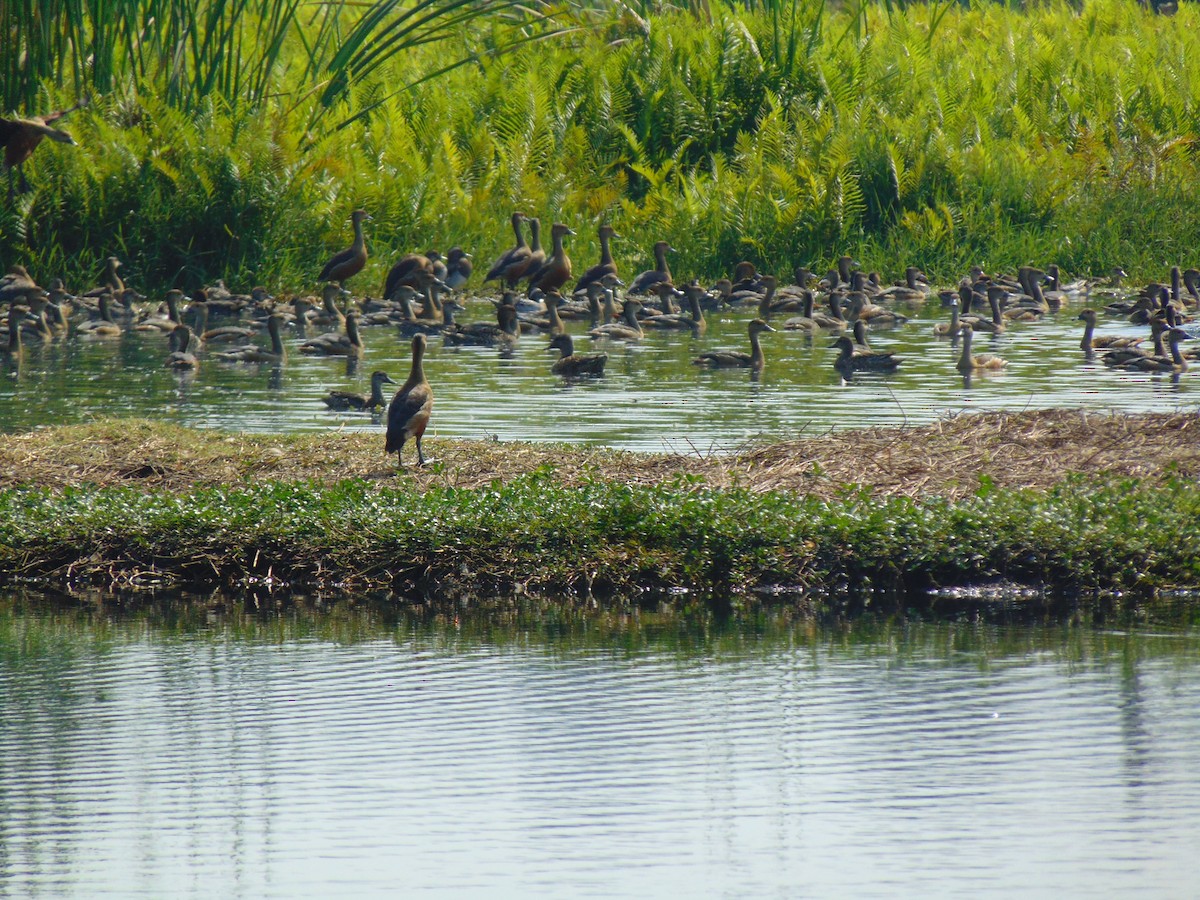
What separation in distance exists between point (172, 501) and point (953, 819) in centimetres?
612

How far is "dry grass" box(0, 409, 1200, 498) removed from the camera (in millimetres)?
12289

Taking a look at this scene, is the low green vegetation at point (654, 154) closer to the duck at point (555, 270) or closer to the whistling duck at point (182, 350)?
the duck at point (555, 270)

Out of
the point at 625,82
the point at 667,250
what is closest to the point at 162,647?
the point at 667,250

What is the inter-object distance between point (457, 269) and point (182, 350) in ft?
23.1

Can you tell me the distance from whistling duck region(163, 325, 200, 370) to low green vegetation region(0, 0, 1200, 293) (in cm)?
429

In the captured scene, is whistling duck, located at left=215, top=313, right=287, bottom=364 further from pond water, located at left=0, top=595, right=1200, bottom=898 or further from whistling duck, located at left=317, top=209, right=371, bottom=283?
pond water, located at left=0, top=595, right=1200, bottom=898

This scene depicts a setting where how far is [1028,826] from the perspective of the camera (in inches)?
279

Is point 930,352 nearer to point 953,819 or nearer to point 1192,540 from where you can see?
point 1192,540

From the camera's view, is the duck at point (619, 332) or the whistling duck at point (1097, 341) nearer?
the whistling duck at point (1097, 341)

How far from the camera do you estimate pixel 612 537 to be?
36.7 ft

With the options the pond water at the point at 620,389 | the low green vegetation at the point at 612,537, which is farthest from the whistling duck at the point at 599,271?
the low green vegetation at the point at 612,537

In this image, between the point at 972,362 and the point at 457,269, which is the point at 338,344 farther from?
the point at 972,362

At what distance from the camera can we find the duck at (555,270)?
28.4 meters

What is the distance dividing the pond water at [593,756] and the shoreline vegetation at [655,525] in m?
0.54
